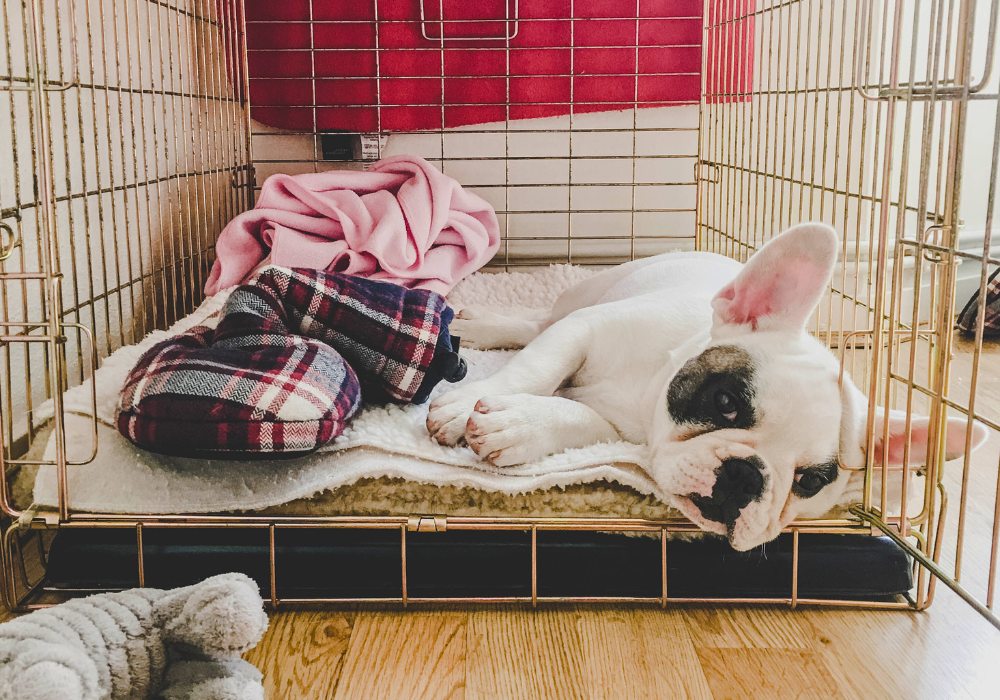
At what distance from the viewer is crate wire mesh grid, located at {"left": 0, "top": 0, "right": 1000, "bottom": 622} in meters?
1.62

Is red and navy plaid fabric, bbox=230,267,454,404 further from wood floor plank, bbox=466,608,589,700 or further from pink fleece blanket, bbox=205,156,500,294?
pink fleece blanket, bbox=205,156,500,294

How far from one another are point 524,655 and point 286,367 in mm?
458

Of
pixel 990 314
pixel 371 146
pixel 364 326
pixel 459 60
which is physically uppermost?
pixel 459 60

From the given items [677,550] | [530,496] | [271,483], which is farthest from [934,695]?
[271,483]

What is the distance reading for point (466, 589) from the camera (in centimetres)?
121

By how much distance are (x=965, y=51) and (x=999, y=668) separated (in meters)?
0.67

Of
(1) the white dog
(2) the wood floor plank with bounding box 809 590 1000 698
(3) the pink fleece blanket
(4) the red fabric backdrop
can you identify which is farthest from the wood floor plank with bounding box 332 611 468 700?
(4) the red fabric backdrop

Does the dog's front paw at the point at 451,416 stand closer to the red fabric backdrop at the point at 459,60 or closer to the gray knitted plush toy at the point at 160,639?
the gray knitted plush toy at the point at 160,639

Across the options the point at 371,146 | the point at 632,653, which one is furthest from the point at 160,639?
the point at 371,146

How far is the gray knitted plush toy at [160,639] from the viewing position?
2.89ft

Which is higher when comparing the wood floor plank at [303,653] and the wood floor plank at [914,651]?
the wood floor plank at [303,653]

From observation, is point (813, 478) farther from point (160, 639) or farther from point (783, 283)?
point (160, 639)

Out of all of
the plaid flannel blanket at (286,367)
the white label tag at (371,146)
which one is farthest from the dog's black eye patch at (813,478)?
the white label tag at (371,146)

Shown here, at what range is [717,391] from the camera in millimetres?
1170
